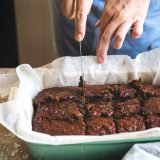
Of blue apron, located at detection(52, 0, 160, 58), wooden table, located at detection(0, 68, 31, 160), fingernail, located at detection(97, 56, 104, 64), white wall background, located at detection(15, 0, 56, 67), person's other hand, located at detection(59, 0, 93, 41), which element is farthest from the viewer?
white wall background, located at detection(15, 0, 56, 67)

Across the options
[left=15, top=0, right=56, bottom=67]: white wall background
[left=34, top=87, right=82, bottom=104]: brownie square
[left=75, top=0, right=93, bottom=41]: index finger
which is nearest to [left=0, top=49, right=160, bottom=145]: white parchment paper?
[left=34, top=87, right=82, bottom=104]: brownie square

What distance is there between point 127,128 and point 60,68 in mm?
463

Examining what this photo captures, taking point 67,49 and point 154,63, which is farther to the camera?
point 67,49

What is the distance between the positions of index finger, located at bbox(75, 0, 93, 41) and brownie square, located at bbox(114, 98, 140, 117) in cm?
31

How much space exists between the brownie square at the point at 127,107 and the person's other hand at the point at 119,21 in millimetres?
217

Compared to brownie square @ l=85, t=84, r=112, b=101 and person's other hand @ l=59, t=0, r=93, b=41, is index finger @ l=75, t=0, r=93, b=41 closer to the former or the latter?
person's other hand @ l=59, t=0, r=93, b=41

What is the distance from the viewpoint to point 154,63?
1.90 m

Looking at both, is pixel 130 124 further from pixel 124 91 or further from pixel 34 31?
pixel 34 31

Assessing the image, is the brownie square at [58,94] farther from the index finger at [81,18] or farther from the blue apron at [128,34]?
the blue apron at [128,34]

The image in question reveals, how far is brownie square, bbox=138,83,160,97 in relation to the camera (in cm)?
180

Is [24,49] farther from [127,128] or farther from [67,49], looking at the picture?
[127,128]

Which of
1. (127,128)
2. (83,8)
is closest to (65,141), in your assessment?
(127,128)

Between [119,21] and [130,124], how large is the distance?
1.31 feet

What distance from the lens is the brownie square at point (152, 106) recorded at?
168 centimetres
